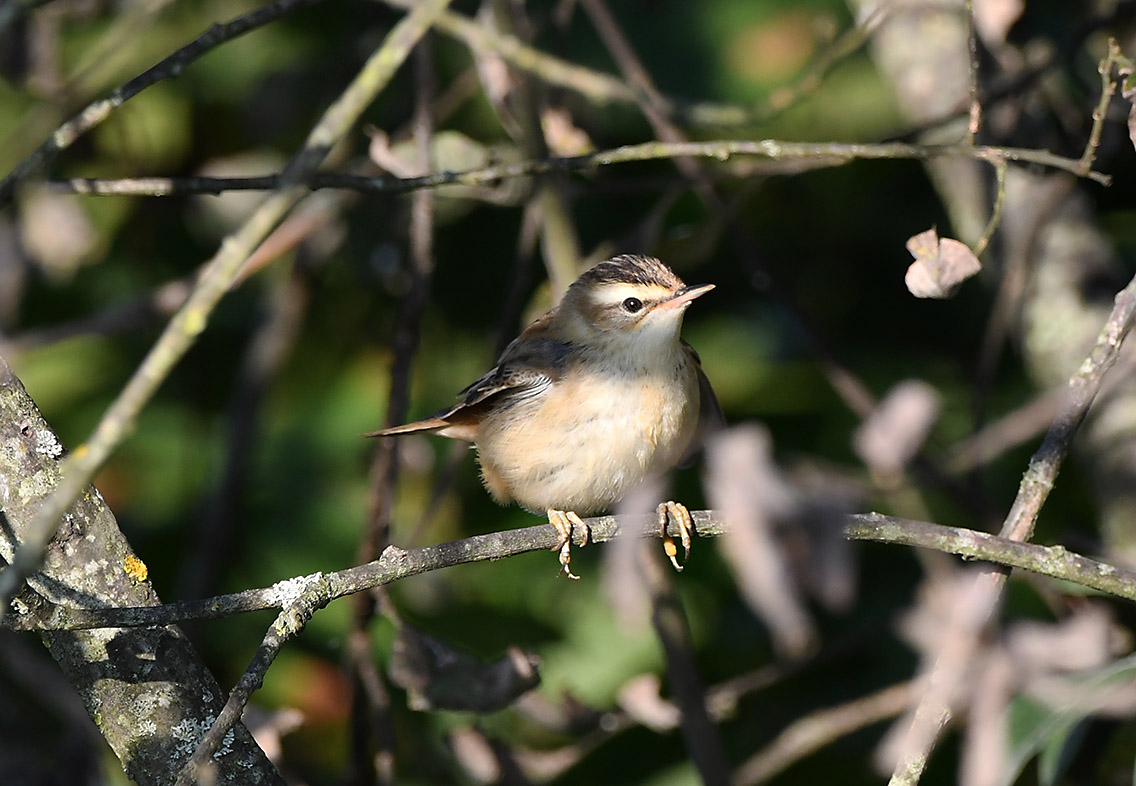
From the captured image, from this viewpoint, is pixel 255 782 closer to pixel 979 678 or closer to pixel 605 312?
pixel 979 678

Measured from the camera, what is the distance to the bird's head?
11.4 feet

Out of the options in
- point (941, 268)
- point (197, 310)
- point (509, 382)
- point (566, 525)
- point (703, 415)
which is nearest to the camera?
point (197, 310)

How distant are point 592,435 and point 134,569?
4.65 feet

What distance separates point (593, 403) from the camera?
3.37 metres

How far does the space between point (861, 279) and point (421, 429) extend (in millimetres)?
2504

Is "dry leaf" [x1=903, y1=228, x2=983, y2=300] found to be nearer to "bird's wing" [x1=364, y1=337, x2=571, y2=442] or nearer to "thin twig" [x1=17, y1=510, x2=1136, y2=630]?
"thin twig" [x1=17, y1=510, x2=1136, y2=630]

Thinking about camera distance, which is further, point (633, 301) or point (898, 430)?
point (633, 301)

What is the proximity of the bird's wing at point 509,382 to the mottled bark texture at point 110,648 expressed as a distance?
1.24 metres

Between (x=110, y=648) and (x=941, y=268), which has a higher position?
(x=941, y=268)

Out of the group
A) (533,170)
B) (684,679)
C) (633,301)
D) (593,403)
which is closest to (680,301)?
(633,301)

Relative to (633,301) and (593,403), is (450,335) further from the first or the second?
(593,403)

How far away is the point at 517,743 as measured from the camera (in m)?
4.40

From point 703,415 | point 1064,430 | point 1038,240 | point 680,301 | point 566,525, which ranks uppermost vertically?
point 1038,240

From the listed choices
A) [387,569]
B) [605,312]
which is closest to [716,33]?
[605,312]
